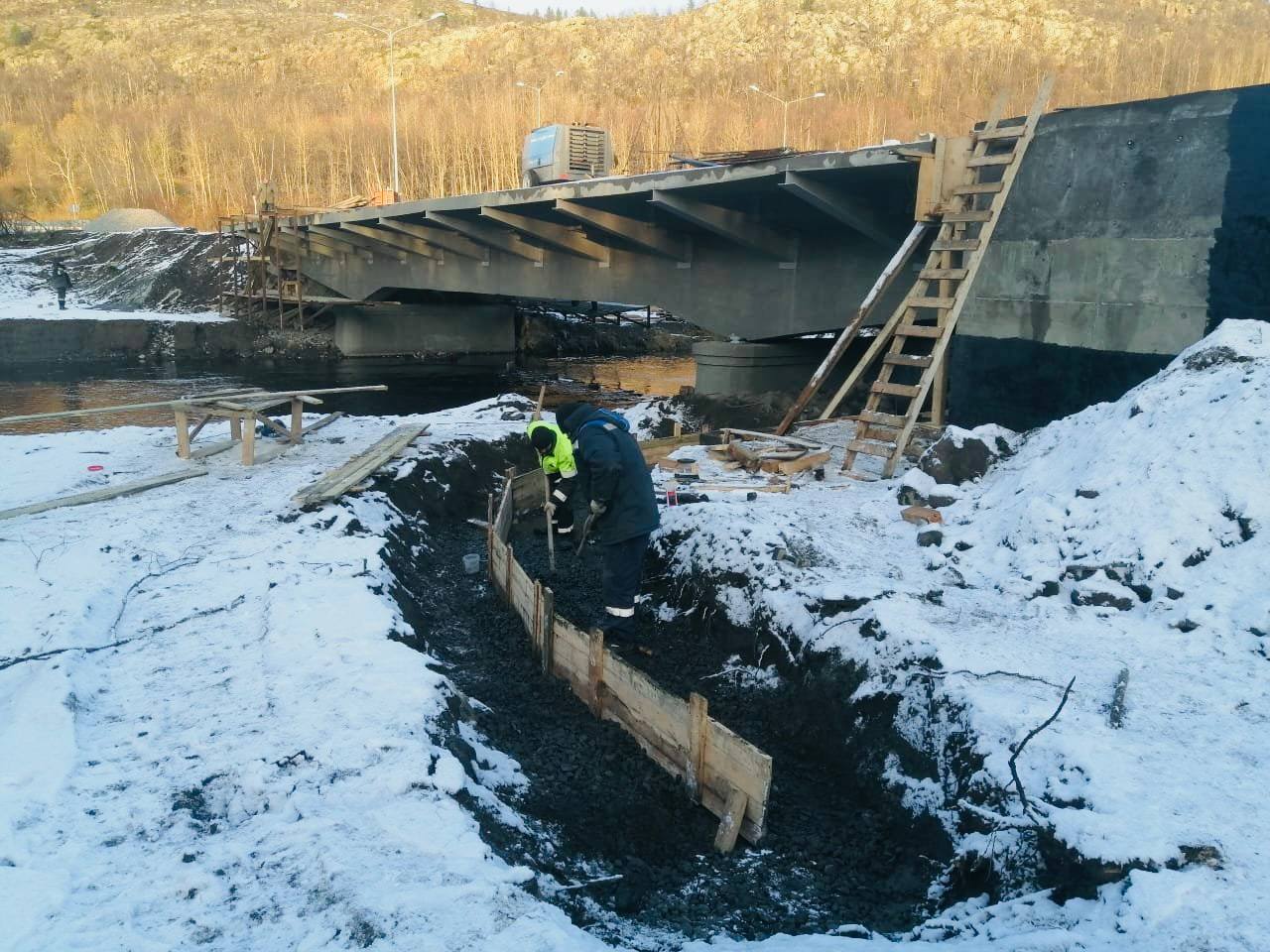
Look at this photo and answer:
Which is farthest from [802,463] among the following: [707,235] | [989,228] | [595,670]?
[707,235]

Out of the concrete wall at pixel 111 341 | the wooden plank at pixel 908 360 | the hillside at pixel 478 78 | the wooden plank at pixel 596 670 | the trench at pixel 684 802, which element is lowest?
the trench at pixel 684 802

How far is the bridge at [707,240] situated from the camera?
40.7 ft

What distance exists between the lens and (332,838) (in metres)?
3.98

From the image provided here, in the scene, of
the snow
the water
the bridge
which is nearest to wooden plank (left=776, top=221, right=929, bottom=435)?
the bridge

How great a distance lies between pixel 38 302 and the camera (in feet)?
107

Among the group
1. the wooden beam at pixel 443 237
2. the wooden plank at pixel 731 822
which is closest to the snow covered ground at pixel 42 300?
the wooden beam at pixel 443 237

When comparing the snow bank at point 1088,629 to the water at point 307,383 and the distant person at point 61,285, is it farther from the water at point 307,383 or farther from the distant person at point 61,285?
the distant person at point 61,285

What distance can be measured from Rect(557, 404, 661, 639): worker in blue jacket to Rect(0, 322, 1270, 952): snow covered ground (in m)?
1.04

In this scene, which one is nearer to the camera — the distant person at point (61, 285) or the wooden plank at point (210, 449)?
the wooden plank at point (210, 449)

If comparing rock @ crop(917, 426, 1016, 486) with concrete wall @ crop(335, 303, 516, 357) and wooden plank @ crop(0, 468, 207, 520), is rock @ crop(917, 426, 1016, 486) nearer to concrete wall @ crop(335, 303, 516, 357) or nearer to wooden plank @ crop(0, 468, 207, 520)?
wooden plank @ crop(0, 468, 207, 520)

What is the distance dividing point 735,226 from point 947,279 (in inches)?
214

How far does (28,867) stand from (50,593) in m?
3.50

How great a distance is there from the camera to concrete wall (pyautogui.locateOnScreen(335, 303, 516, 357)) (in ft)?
97.9

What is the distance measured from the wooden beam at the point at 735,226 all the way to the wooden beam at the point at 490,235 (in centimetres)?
696
